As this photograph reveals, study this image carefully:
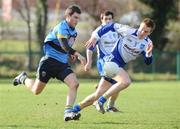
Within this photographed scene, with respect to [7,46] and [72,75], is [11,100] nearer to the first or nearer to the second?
[72,75]

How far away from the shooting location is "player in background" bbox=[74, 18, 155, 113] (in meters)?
12.2

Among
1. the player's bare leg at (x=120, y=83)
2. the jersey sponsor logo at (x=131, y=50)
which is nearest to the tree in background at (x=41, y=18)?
the jersey sponsor logo at (x=131, y=50)

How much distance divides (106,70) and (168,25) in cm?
3074

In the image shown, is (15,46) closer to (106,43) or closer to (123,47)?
(106,43)

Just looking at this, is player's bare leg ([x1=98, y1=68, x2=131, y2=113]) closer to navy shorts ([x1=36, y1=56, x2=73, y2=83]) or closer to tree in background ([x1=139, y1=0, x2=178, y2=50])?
navy shorts ([x1=36, y1=56, x2=73, y2=83])

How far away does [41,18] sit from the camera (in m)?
41.9

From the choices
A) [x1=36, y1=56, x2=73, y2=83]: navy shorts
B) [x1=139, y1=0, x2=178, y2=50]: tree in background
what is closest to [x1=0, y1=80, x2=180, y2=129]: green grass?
[x1=36, y1=56, x2=73, y2=83]: navy shorts

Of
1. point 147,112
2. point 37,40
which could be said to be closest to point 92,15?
point 37,40

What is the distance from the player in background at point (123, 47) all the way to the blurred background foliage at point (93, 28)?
23495 mm

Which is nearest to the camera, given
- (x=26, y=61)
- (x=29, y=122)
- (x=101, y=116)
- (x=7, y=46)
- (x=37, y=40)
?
(x=29, y=122)

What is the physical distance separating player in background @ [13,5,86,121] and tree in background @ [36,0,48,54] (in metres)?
28.4

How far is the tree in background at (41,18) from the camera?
41.5 meters

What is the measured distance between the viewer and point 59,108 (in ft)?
50.4

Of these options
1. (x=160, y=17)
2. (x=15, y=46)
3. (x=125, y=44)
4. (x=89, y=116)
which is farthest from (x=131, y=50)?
(x=15, y=46)
